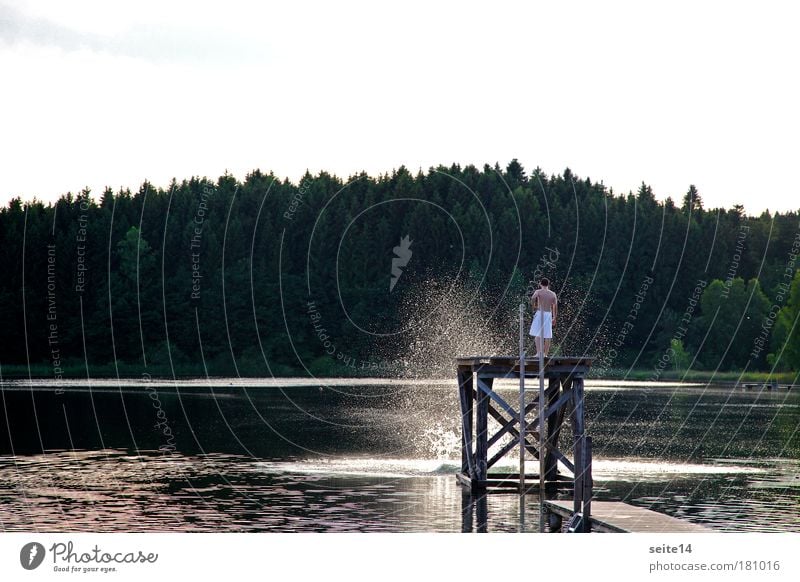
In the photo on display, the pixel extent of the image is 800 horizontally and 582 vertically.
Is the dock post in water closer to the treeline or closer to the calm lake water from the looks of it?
the calm lake water

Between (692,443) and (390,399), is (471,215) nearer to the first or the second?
(390,399)

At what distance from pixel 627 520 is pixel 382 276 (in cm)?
11035

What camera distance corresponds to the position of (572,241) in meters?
135

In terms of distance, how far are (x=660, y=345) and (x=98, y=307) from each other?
58.2 m

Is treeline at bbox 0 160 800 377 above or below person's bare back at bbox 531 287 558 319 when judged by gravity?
above

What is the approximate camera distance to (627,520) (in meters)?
23.1

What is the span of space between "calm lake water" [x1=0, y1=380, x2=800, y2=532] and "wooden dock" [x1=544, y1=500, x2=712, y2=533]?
1.60 meters

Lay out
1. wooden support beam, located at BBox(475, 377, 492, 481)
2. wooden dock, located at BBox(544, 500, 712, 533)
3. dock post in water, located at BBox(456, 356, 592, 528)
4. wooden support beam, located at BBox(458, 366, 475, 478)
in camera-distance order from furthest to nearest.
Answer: wooden support beam, located at BBox(458, 366, 475, 478)
wooden support beam, located at BBox(475, 377, 492, 481)
dock post in water, located at BBox(456, 356, 592, 528)
wooden dock, located at BBox(544, 500, 712, 533)

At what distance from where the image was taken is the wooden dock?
72.6 ft

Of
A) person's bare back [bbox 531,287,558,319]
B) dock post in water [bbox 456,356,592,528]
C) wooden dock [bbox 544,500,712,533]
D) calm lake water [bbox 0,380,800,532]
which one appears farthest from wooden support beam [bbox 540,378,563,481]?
wooden dock [bbox 544,500,712,533]

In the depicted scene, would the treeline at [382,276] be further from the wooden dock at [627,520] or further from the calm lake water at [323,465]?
the wooden dock at [627,520]

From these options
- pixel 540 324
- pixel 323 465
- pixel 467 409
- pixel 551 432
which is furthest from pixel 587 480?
pixel 323 465

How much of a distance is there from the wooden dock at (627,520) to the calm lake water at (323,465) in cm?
160

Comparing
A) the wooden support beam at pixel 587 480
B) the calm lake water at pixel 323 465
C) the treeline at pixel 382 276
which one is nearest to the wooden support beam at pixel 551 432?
the calm lake water at pixel 323 465
